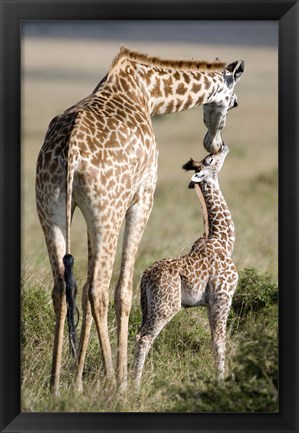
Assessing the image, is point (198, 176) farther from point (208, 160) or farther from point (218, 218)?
point (218, 218)

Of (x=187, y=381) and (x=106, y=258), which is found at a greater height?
(x=106, y=258)

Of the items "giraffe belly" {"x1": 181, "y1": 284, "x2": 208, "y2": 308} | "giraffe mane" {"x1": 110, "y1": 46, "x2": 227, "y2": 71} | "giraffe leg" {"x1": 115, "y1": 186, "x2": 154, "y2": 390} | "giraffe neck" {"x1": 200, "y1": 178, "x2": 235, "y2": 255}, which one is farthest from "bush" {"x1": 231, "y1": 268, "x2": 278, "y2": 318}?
"giraffe mane" {"x1": 110, "y1": 46, "x2": 227, "y2": 71}

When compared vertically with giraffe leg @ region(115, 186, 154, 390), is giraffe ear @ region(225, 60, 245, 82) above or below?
above

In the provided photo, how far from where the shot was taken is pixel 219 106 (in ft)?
22.1

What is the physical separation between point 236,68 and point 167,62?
52 centimetres

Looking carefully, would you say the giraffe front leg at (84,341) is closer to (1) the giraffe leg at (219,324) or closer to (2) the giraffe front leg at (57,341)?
(2) the giraffe front leg at (57,341)

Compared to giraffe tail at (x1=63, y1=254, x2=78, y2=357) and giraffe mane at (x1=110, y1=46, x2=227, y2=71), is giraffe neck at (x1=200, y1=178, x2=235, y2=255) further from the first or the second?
giraffe tail at (x1=63, y1=254, x2=78, y2=357)

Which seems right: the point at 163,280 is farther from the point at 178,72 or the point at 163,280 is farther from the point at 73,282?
the point at 178,72

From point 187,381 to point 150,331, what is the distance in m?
0.38

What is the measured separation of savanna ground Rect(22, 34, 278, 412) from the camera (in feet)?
18.5

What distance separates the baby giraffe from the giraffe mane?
25.1 inches

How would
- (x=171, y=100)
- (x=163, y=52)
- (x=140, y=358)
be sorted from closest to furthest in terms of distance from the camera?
1. (x=140, y=358)
2. (x=171, y=100)
3. (x=163, y=52)
